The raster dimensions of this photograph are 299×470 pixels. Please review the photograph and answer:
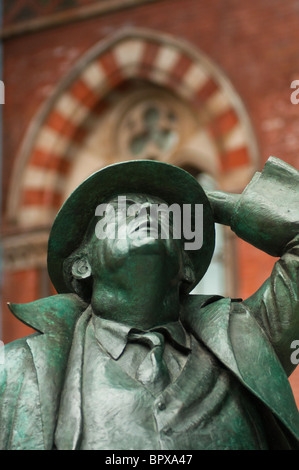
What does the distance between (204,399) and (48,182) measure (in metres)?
5.99

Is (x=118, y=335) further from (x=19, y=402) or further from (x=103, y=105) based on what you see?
(x=103, y=105)

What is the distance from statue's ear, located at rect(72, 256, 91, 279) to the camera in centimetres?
208

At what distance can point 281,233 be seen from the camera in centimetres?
206

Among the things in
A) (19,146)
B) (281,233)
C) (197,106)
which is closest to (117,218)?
(281,233)

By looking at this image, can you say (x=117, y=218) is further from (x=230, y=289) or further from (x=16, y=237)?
(x=16, y=237)

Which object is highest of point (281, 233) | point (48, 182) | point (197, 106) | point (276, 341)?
point (197, 106)

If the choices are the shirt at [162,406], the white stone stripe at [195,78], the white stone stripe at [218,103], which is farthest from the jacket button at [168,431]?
the white stone stripe at [195,78]

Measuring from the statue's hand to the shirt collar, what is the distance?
0.98 feet

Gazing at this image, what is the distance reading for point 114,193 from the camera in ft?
6.94

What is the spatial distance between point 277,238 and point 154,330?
350 millimetres

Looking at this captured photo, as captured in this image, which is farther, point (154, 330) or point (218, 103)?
point (218, 103)

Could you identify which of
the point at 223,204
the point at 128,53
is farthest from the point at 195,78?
the point at 223,204

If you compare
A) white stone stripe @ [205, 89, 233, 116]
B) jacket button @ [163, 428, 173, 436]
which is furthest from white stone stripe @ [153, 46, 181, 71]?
jacket button @ [163, 428, 173, 436]

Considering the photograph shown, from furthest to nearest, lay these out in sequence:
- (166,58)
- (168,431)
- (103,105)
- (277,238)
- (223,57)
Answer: (103,105)
(166,58)
(223,57)
(277,238)
(168,431)
